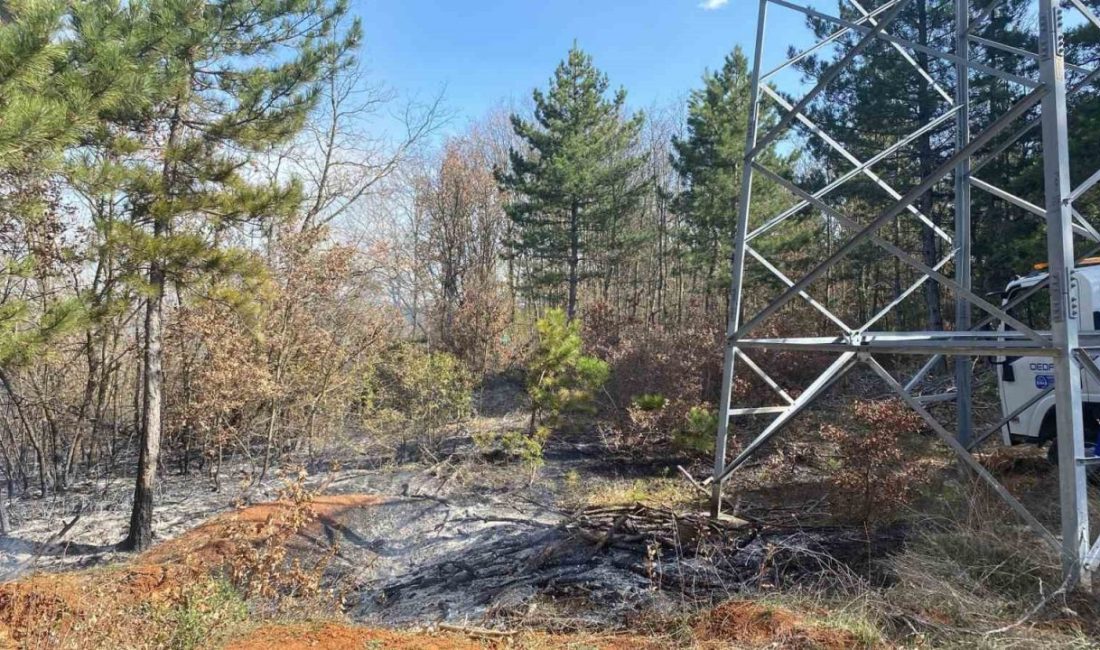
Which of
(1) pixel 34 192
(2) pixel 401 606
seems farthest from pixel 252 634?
(1) pixel 34 192

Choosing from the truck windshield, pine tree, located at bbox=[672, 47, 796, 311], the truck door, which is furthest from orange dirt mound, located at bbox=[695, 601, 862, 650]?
pine tree, located at bbox=[672, 47, 796, 311]

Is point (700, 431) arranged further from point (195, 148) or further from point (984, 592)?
point (195, 148)

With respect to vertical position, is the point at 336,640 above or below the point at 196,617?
below

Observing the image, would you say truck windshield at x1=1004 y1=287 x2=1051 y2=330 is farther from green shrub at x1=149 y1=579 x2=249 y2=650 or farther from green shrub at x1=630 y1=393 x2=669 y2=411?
green shrub at x1=149 y1=579 x2=249 y2=650

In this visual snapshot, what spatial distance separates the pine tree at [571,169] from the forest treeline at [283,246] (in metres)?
0.12

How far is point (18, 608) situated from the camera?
4922 mm

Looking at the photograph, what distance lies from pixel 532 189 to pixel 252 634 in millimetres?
18161

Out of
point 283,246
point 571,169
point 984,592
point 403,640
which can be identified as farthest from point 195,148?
point 571,169

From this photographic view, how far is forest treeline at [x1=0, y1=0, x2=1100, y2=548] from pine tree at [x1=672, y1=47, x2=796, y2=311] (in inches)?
3.1

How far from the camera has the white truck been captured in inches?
236

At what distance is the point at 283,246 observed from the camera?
10.9m

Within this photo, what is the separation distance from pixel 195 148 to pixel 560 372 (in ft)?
Answer: 22.4

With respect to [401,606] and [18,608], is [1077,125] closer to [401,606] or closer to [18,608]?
[401,606]

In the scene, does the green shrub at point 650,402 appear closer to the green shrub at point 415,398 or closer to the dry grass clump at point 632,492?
Result: the dry grass clump at point 632,492
